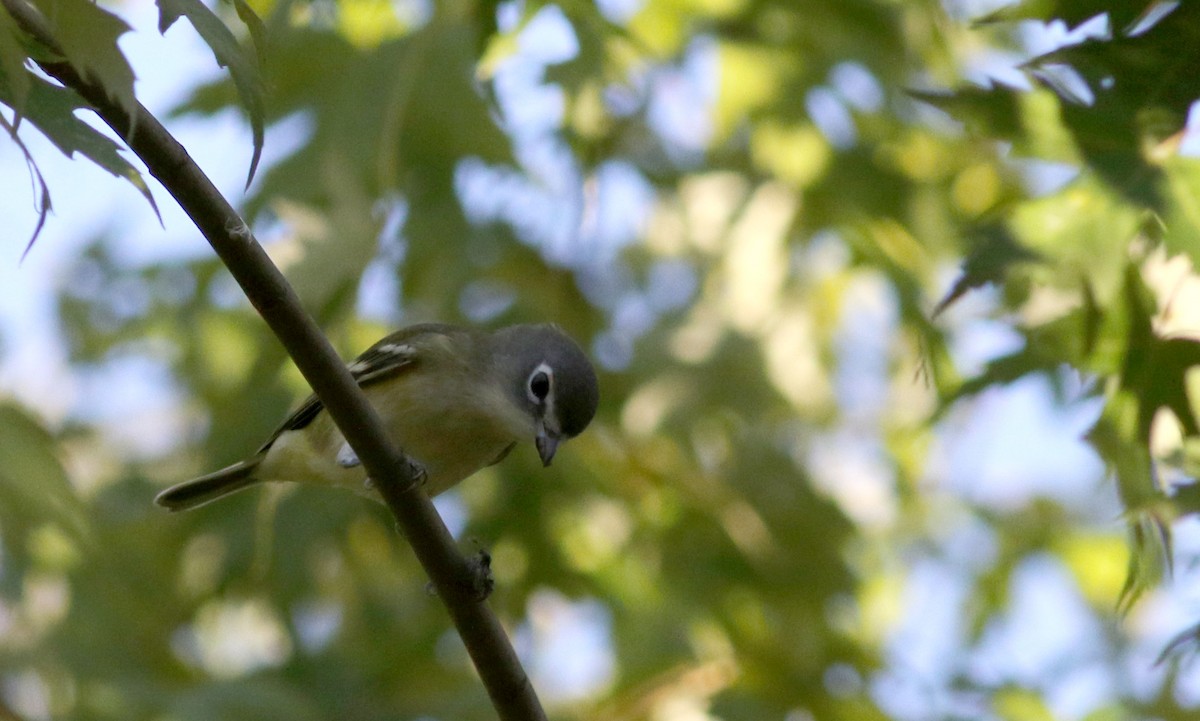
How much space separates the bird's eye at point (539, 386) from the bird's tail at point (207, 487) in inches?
44.2

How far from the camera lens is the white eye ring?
406 centimetres

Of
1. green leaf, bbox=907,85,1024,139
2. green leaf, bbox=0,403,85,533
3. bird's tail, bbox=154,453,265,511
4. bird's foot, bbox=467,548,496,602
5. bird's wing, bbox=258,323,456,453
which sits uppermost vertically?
bird's tail, bbox=154,453,265,511

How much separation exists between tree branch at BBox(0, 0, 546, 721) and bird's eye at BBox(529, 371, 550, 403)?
46.5 inches

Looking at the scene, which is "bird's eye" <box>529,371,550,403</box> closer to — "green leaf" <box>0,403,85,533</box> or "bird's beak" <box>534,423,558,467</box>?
"bird's beak" <box>534,423,558,467</box>

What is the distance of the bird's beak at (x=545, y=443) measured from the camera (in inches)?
154

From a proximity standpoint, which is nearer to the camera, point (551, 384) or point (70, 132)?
point (70, 132)

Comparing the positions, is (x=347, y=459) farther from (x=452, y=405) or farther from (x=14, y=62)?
(x=14, y=62)

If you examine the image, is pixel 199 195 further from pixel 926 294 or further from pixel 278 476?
pixel 926 294

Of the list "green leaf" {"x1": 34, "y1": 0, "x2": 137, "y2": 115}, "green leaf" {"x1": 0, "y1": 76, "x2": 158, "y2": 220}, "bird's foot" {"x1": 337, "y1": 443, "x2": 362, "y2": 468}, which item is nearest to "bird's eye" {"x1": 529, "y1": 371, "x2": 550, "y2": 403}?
"bird's foot" {"x1": 337, "y1": 443, "x2": 362, "y2": 468}

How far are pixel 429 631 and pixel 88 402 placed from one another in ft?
10.2

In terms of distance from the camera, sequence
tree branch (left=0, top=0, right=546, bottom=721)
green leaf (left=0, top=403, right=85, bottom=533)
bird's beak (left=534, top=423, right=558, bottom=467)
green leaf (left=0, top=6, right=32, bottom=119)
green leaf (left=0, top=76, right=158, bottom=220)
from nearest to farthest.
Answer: green leaf (left=0, top=6, right=32, bottom=119)
green leaf (left=0, top=76, right=158, bottom=220)
tree branch (left=0, top=0, right=546, bottom=721)
green leaf (left=0, top=403, right=85, bottom=533)
bird's beak (left=534, top=423, right=558, bottom=467)

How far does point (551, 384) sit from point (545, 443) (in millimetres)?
205

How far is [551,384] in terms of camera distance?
4.06m

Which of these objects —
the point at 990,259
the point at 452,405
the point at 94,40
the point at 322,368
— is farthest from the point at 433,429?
the point at 94,40
